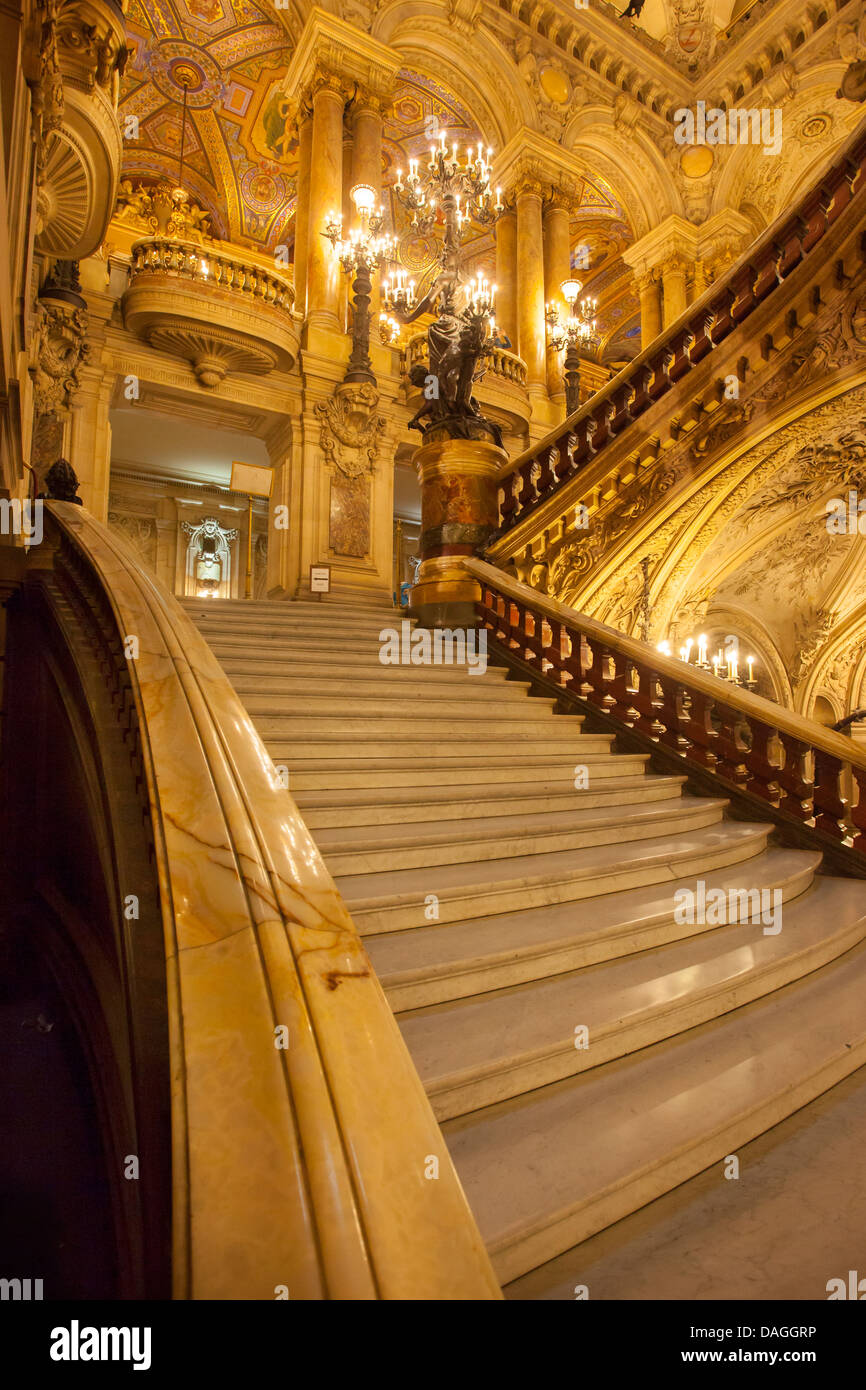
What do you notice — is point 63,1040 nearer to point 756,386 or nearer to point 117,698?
point 117,698

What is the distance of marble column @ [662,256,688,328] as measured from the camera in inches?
542

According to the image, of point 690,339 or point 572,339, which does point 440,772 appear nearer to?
point 690,339

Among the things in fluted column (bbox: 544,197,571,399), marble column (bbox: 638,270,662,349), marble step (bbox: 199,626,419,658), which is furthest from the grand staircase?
marble column (bbox: 638,270,662,349)

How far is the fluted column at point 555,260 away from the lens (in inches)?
464

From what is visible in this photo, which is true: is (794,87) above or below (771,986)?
above

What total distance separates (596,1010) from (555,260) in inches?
519

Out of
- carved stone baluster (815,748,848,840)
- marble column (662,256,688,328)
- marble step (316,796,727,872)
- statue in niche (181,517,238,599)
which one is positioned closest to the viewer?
marble step (316,796,727,872)

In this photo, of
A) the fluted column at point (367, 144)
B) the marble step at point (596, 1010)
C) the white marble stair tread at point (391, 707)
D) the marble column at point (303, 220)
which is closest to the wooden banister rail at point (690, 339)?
the white marble stair tread at point (391, 707)

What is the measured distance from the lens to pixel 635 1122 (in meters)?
1.55

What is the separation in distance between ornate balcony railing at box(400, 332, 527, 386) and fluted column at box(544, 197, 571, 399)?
88cm

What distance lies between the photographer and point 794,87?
1244 centimetres

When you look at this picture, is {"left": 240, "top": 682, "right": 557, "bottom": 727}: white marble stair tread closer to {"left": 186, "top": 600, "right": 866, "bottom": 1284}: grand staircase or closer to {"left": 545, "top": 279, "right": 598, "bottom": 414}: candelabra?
{"left": 186, "top": 600, "right": 866, "bottom": 1284}: grand staircase
